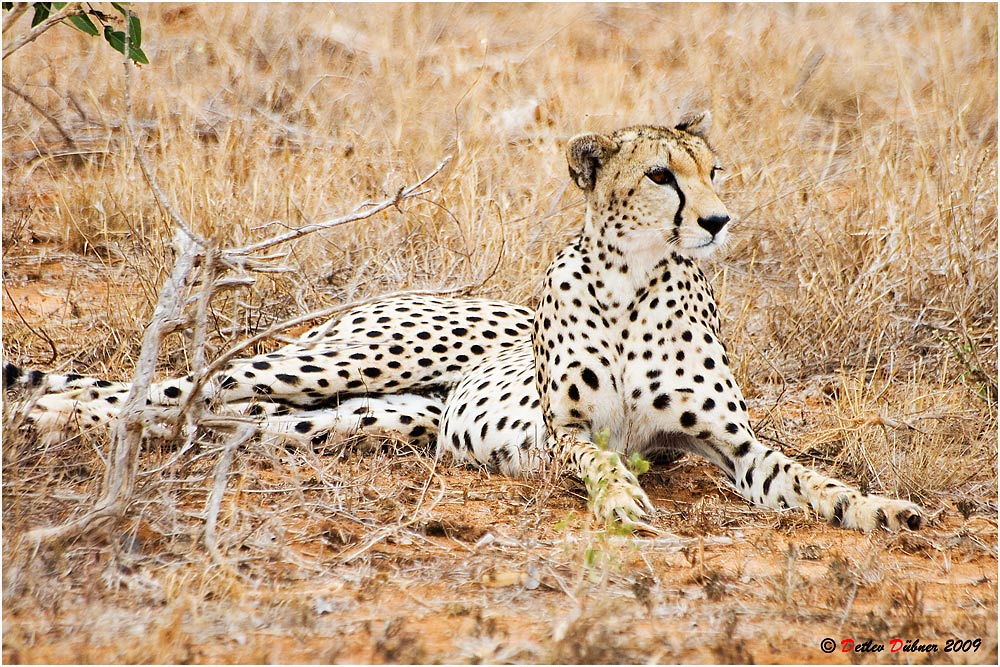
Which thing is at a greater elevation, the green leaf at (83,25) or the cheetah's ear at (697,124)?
the green leaf at (83,25)

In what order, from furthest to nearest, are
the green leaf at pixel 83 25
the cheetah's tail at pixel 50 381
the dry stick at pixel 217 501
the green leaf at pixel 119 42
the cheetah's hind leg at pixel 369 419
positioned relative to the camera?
the cheetah's hind leg at pixel 369 419 < the cheetah's tail at pixel 50 381 < the green leaf at pixel 83 25 < the green leaf at pixel 119 42 < the dry stick at pixel 217 501

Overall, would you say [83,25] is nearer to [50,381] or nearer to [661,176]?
[50,381]

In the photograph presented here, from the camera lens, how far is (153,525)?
9.53 ft

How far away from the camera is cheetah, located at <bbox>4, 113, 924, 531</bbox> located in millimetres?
3449

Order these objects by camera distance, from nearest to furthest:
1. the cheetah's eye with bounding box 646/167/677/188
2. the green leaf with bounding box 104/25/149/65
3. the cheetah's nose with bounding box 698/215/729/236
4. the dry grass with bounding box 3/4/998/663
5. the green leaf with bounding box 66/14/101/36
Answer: the dry grass with bounding box 3/4/998/663 → the green leaf with bounding box 104/25/149/65 → the green leaf with bounding box 66/14/101/36 → the cheetah's nose with bounding box 698/215/729/236 → the cheetah's eye with bounding box 646/167/677/188

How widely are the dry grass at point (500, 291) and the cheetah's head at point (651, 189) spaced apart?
2.50 ft

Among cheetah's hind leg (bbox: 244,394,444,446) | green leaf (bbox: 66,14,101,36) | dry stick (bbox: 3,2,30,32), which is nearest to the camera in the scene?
dry stick (bbox: 3,2,30,32)

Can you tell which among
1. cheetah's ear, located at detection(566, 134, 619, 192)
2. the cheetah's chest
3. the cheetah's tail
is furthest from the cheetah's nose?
the cheetah's tail

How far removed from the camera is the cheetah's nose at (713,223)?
135 inches

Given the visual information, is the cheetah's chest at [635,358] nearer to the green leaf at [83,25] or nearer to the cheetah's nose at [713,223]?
the cheetah's nose at [713,223]

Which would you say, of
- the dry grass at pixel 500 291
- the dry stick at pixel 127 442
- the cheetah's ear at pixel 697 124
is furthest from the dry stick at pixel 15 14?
the cheetah's ear at pixel 697 124

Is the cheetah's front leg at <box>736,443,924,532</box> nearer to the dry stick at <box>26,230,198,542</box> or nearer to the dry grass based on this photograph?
the dry grass

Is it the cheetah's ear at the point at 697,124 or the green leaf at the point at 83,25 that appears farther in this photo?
the cheetah's ear at the point at 697,124

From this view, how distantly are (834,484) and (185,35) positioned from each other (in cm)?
597
